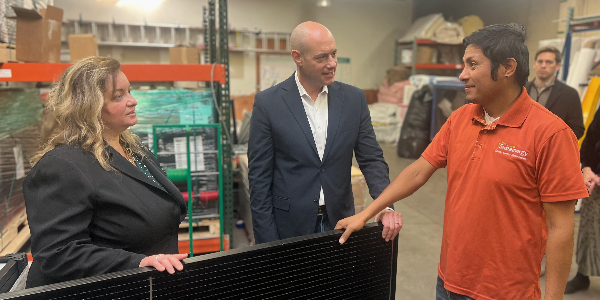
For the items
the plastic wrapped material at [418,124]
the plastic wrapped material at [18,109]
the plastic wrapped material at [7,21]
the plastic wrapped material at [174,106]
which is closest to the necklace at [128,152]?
the plastic wrapped material at [174,106]

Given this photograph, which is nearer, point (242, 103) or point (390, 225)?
point (390, 225)

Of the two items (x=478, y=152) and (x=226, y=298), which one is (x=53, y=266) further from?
(x=478, y=152)

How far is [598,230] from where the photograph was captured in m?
2.63

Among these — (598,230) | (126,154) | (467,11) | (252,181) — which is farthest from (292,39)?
(467,11)

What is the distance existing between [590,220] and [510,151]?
2.10 m

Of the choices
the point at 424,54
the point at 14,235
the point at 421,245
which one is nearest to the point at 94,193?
the point at 14,235

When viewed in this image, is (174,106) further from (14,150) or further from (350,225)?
(350,225)

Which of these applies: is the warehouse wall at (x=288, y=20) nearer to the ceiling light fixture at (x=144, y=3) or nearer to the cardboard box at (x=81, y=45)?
the ceiling light fixture at (x=144, y=3)

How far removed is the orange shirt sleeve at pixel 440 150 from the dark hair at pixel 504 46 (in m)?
0.29

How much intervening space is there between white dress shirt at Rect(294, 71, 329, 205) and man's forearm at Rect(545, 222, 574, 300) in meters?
0.91

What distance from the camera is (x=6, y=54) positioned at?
2.58m

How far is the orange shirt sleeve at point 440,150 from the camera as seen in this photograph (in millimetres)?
1391

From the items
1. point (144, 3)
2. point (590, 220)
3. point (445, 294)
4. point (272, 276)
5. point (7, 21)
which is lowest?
point (590, 220)

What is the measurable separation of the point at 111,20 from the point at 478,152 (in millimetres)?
8477
